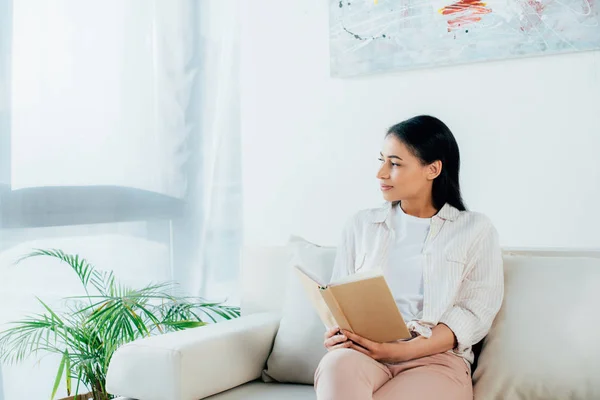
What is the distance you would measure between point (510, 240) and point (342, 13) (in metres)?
1.05

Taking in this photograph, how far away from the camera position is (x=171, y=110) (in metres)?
3.13

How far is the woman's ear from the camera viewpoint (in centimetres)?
205

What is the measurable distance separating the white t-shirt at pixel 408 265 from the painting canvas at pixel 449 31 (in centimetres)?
84

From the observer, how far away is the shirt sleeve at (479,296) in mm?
1885

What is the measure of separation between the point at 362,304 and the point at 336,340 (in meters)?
0.18

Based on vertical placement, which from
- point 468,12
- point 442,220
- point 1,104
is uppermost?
point 468,12

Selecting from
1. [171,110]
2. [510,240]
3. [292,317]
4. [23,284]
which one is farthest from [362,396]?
[171,110]

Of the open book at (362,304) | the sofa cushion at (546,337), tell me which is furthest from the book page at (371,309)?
the sofa cushion at (546,337)

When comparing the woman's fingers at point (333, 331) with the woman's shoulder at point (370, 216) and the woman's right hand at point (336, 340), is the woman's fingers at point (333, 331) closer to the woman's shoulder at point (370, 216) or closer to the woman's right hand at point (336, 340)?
the woman's right hand at point (336, 340)

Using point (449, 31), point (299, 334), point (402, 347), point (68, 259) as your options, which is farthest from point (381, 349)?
point (449, 31)

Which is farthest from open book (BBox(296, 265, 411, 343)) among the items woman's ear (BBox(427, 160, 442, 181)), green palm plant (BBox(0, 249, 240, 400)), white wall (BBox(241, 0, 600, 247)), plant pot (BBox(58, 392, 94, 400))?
plant pot (BBox(58, 392, 94, 400))

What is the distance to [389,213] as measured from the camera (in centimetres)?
209

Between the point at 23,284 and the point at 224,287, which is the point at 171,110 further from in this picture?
the point at 23,284

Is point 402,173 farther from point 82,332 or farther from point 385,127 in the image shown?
point 82,332
